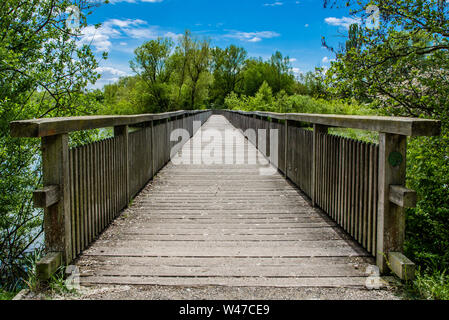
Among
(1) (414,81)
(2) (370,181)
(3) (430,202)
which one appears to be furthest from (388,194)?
(1) (414,81)

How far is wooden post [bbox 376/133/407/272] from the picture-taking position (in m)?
2.76

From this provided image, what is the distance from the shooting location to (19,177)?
5629 millimetres

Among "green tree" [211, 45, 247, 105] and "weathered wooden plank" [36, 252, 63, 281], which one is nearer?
"weathered wooden plank" [36, 252, 63, 281]

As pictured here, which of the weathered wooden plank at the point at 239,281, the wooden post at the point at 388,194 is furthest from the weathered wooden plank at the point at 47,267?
the wooden post at the point at 388,194

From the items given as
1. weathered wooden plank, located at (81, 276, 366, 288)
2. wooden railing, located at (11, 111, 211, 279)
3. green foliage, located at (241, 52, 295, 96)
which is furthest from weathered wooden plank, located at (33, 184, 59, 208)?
green foliage, located at (241, 52, 295, 96)

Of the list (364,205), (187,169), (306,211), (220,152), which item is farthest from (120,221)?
(220,152)

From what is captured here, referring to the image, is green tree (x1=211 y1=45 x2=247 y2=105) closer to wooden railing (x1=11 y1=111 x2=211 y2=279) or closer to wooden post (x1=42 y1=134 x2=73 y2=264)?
wooden railing (x1=11 y1=111 x2=211 y2=279)

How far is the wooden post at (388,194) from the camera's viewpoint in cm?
276

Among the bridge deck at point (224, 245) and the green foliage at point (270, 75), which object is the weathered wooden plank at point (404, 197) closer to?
the bridge deck at point (224, 245)

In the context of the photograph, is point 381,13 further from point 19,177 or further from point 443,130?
point 19,177

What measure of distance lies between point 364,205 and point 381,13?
149 inches

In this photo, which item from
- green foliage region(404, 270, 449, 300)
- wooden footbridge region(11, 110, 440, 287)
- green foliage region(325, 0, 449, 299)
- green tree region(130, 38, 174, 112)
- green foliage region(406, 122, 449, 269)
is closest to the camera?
green foliage region(404, 270, 449, 300)

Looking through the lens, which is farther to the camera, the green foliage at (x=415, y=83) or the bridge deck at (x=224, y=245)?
the green foliage at (x=415, y=83)
